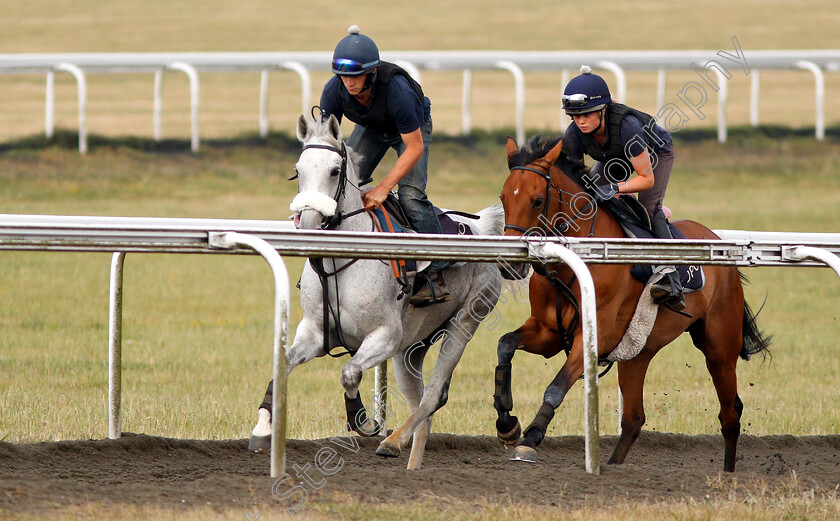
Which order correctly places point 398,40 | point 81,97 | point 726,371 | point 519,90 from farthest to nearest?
1. point 398,40
2. point 519,90
3. point 81,97
4. point 726,371

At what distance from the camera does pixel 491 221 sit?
7.19 meters

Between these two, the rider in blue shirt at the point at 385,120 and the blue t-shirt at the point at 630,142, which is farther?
the blue t-shirt at the point at 630,142

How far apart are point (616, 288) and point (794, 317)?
7.48m

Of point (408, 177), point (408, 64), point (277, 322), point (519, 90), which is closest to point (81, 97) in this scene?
point (408, 64)

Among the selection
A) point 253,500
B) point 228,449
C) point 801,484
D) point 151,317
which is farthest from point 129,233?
point 151,317

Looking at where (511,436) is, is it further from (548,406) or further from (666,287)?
(666,287)

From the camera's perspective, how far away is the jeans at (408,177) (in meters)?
6.45

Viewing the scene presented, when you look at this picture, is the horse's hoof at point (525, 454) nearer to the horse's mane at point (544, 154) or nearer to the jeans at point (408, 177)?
the jeans at point (408, 177)

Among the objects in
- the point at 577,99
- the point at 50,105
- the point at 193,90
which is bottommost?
the point at 577,99

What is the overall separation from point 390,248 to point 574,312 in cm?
152

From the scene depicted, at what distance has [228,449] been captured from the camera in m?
6.74

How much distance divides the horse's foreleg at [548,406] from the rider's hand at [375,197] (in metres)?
1.19

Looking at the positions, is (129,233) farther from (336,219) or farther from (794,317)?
(794,317)

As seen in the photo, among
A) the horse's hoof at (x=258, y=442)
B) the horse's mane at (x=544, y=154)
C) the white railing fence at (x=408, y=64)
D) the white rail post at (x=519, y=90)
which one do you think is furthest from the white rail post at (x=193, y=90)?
the horse's hoof at (x=258, y=442)
